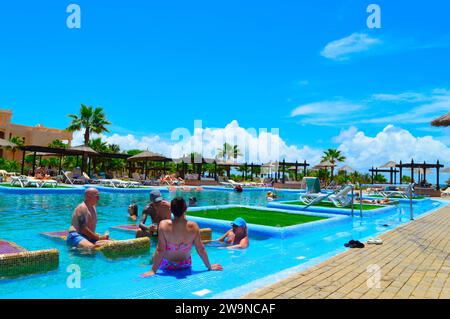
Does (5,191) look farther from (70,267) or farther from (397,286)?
(397,286)

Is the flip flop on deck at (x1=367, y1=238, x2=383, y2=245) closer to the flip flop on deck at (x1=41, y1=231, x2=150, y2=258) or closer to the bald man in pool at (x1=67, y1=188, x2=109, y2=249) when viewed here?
the flip flop on deck at (x1=41, y1=231, x2=150, y2=258)

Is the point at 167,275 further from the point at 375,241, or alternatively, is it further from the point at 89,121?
the point at 89,121

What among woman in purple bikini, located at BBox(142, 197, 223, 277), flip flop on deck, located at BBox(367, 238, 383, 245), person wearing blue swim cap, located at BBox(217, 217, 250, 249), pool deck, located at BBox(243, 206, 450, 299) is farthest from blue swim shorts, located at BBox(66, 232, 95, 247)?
flip flop on deck, located at BBox(367, 238, 383, 245)

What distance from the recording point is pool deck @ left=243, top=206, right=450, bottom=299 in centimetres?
328

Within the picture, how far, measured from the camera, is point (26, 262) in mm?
4320

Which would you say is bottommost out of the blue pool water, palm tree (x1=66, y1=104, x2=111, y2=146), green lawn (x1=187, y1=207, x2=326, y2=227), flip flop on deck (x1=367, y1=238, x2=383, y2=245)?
the blue pool water

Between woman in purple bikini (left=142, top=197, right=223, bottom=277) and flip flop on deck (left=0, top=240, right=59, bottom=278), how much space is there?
1407 millimetres

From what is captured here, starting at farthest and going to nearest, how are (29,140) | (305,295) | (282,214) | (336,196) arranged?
(29,140) < (336,196) < (282,214) < (305,295)

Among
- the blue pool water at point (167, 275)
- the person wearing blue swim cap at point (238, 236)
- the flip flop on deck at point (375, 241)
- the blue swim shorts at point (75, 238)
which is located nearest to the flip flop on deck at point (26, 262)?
the blue pool water at point (167, 275)

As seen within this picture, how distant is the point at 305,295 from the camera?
3238 mm

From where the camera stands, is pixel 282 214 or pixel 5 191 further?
pixel 5 191

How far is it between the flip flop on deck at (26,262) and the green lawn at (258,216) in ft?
16.3
